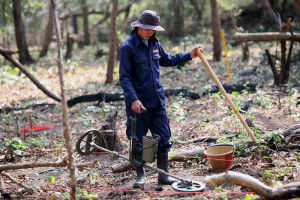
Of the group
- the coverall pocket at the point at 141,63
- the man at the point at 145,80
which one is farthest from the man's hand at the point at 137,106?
the coverall pocket at the point at 141,63

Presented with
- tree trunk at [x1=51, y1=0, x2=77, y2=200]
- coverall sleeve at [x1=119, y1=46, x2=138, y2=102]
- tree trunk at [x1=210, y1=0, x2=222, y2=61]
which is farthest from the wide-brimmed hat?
tree trunk at [x1=210, y1=0, x2=222, y2=61]

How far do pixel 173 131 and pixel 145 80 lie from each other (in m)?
2.52

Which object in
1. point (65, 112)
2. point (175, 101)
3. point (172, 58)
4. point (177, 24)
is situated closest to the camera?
point (65, 112)

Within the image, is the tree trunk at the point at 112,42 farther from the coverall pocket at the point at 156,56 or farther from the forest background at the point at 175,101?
the coverall pocket at the point at 156,56

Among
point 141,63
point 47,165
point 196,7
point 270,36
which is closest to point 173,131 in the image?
point 141,63

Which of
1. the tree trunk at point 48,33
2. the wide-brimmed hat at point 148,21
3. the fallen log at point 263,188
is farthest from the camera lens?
the tree trunk at point 48,33

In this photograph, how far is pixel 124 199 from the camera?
4.14 m

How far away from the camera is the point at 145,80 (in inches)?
175

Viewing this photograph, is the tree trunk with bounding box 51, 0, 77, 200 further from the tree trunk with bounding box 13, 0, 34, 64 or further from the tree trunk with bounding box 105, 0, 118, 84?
the tree trunk with bounding box 13, 0, 34, 64

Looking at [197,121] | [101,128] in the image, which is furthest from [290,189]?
[197,121]

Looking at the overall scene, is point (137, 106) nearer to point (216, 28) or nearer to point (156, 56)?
point (156, 56)

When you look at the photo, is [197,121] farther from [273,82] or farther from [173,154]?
[273,82]

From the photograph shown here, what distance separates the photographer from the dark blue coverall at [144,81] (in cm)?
438

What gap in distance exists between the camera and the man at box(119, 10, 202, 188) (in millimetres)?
4344
